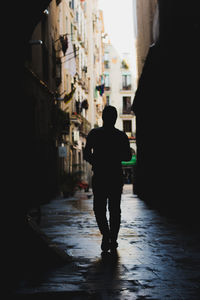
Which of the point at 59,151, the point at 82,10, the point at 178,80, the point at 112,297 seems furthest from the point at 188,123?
the point at 82,10

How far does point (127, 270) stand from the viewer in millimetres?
5293

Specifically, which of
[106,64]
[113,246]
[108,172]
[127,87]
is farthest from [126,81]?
[113,246]

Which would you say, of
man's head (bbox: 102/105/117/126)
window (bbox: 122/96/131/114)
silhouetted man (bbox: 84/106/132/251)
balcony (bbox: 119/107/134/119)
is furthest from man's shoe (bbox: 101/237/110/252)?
window (bbox: 122/96/131/114)

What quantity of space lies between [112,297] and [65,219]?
7577mm

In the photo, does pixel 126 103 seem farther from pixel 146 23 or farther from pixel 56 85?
pixel 146 23

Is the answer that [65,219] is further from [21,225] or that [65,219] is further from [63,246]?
[21,225]

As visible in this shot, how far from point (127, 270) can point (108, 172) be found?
146cm

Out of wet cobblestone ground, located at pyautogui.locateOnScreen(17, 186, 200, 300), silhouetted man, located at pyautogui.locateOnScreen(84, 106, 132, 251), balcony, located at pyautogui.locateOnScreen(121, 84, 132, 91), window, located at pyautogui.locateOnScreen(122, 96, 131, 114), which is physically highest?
balcony, located at pyautogui.locateOnScreen(121, 84, 132, 91)

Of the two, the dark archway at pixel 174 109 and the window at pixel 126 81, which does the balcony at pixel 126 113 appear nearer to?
the window at pixel 126 81

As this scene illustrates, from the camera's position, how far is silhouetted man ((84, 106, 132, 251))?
6.41 m

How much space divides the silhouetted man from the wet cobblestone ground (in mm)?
323

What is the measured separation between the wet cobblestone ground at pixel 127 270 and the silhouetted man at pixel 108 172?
1.06 feet

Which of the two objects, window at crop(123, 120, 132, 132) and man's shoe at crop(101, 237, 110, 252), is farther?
window at crop(123, 120, 132, 132)

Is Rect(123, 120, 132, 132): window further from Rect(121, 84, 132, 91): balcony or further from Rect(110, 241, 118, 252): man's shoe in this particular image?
Rect(110, 241, 118, 252): man's shoe
